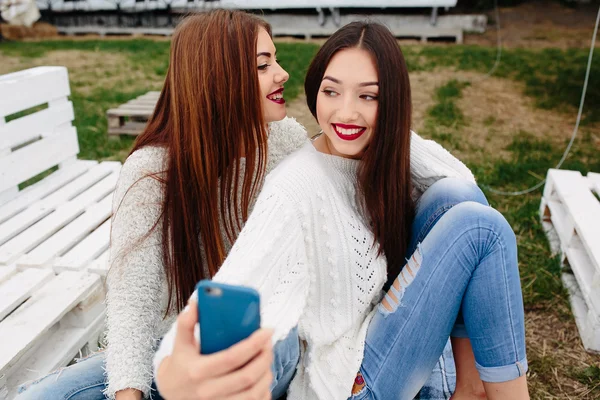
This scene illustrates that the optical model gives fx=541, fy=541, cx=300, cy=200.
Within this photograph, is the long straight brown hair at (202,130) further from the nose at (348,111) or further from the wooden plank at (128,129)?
the wooden plank at (128,129)

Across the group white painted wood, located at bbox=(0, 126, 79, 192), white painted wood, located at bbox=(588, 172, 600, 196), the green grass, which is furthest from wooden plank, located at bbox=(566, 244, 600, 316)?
the green grass

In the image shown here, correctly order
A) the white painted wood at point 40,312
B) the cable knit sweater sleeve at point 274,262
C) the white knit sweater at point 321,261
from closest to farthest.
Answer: the cable knit sweater sleeve at point 274,262 → the white knit sweater at point 321,261 → the white painted wood at point 40,312

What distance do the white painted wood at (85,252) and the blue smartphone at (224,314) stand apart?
1581 mm

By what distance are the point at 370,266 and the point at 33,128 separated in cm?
221

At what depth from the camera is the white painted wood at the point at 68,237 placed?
214cm

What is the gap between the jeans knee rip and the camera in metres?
1.46

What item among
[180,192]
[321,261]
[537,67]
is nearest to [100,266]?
[180,192]

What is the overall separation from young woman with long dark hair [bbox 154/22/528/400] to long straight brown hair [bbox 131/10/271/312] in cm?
23

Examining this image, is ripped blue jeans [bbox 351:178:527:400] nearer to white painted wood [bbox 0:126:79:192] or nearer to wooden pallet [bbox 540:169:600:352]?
wooden pallet [bbox 540:169:600:352]

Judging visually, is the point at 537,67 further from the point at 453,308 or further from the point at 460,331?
the point at 453,308

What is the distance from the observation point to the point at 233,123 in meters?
1.63

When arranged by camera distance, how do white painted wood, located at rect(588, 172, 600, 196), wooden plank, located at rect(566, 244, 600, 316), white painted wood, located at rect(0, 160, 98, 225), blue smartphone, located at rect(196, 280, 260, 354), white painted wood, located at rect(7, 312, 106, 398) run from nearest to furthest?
blue smartphone, located at rect(196, 280, 260, 354) < white painted wood, located at rect(7, 312, 106, 398) < wooden plank, located at rect(566, 244, 600, 316) < white painted wood, located at rect(0, 160, 98, 225) < white painted wood, located at rect(588, 172, 600, 196)

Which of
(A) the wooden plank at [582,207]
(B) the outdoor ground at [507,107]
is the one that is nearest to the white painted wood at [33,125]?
(B) the outdoor ground at [507,107]

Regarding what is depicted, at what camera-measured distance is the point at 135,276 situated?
4.90 feet
